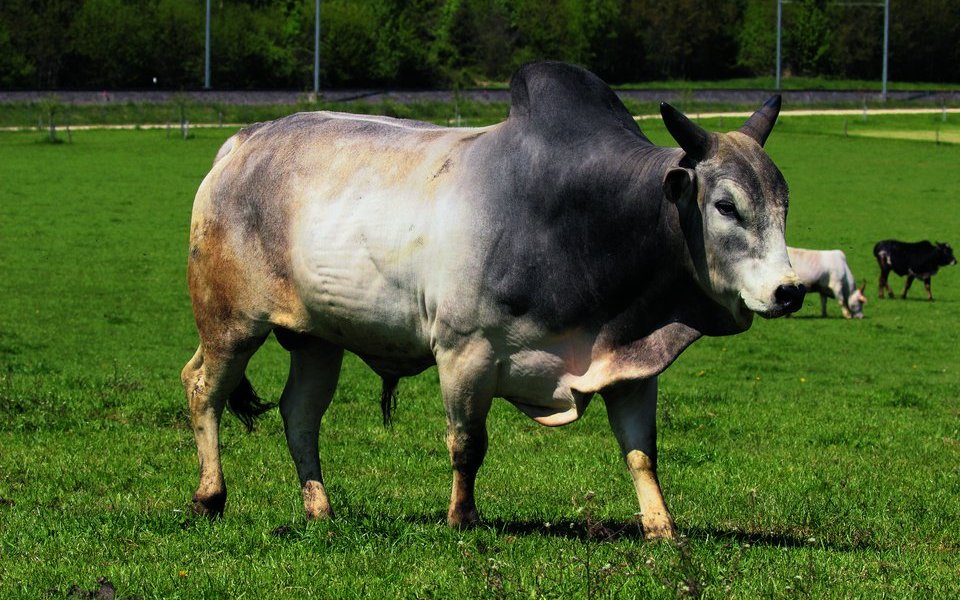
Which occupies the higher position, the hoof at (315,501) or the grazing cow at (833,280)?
the hoof at (315,501)

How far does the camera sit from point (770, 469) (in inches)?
386

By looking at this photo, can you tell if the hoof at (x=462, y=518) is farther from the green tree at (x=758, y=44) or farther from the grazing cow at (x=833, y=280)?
the green tree at (x=758, y=44)

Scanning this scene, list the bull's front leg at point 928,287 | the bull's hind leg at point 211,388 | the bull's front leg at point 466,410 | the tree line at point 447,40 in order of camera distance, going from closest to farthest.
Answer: the bull's front leg at point 466,410
the bull's hind leg at point 211,388
the bull's front leg at point 928,287
the tree line at point 447,40

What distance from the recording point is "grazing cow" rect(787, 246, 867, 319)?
997 inches

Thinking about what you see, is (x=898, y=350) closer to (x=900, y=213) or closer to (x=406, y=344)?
(x=406, y=344)

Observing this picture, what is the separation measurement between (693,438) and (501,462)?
213 centimetres

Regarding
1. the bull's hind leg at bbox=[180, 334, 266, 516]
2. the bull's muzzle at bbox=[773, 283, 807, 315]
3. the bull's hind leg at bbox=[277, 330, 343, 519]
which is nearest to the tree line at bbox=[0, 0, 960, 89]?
the bull's hind leg at bbox=[277, 330, 343, 519]

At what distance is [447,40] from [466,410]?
10207 cm

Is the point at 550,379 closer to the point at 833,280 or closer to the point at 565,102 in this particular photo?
the point at 565,102

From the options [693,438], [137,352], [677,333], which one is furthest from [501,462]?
[137,352]

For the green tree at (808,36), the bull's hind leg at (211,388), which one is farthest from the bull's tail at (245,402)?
the green tree at (808,36)

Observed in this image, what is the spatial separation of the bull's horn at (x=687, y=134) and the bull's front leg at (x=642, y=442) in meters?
1.13

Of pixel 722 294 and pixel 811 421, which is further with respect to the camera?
pixel 811 421

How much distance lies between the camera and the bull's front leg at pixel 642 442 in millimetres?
6805
